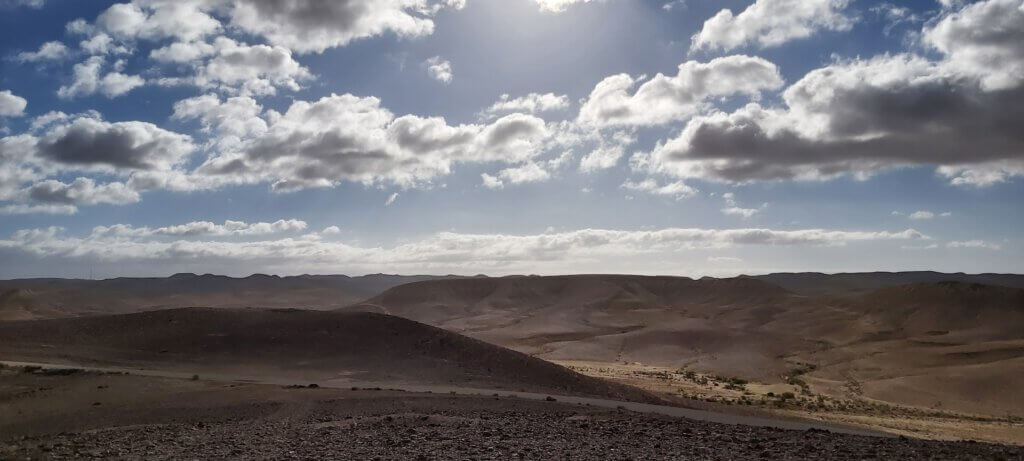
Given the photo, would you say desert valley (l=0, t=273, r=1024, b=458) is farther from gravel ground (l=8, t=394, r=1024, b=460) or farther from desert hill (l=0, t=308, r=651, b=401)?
gravel ground (l=8, t=394, r=1024, b=460)

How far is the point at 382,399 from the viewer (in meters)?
22.6

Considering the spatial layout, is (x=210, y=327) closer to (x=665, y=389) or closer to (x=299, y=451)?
(x=665, y=389)

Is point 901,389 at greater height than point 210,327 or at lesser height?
lesser

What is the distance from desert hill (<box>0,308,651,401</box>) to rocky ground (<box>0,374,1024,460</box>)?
769 cm

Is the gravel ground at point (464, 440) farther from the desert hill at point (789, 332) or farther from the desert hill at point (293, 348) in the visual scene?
the desert hill at point (789, 332)

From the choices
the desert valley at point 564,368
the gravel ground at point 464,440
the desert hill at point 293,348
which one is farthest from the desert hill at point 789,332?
the gravel ground at point 464,440

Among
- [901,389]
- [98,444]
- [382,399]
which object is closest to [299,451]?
[98,444]

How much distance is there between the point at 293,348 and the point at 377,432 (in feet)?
81.2

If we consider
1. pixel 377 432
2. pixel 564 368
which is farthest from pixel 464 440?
pixel 564 368

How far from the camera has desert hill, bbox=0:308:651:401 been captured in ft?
105

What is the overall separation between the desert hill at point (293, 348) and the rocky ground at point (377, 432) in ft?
25.2

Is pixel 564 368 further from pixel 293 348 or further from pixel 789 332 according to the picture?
pixel 789 332

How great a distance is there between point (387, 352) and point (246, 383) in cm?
955

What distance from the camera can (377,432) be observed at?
16.3m
